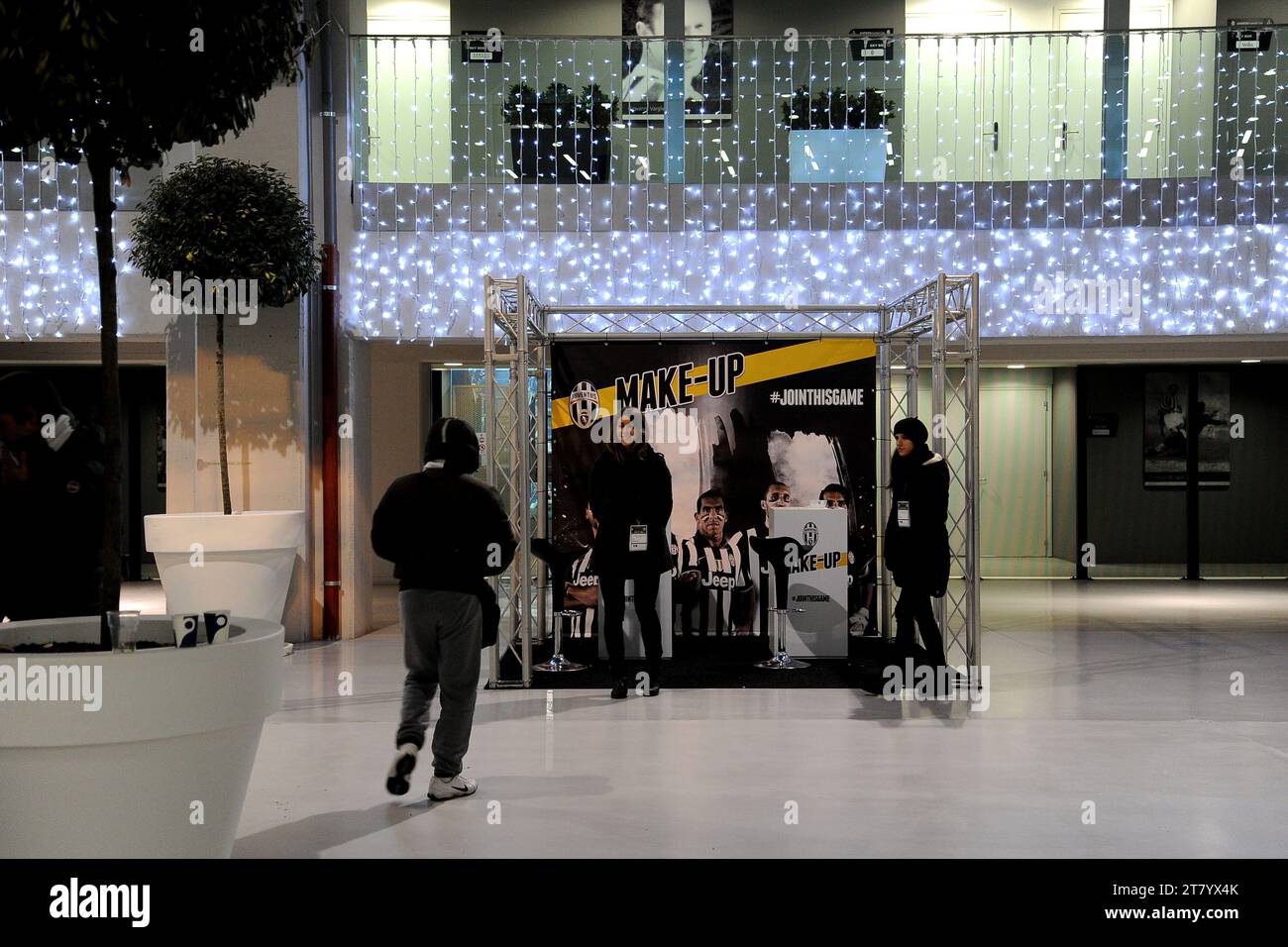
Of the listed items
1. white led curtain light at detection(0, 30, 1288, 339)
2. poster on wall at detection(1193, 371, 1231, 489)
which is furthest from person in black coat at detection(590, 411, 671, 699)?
poster on wall at detection(1193, 371, 1231, 489)

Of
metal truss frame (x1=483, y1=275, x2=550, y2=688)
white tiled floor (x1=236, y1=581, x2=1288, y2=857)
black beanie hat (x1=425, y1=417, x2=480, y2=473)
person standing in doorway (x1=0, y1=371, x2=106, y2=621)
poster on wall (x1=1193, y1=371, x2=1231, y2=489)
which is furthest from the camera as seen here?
poster on wall (x1=1193, y1=371, x2=1231, y2=489)

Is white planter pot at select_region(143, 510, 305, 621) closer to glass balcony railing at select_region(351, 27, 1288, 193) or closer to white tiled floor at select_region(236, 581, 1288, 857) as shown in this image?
white tiled floor at select_region(236, 581, 1288, 857)

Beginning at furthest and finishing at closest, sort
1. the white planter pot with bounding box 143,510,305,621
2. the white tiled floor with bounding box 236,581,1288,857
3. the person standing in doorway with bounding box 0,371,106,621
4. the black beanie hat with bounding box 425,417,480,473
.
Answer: the white planter pot with bounding box 143,510,305,621
the person standing in doorway with bounding box 0,371,106,621
the black beanie hat with bounding box 425,417,480,473
the white tiled floor with bounding box 236,581,1288,857

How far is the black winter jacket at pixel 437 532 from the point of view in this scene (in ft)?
13.6

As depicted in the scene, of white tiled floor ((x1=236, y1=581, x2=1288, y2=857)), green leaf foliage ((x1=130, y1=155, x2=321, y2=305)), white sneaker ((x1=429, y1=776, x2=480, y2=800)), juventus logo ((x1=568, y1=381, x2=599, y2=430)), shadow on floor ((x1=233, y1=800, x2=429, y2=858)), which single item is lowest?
white tiled floor ((x1=236, y1=581, x2=1288, y2=857))

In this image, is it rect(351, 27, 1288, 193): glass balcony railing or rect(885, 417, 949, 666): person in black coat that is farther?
rect(351, 27, 1288, 193): glass balcony railing

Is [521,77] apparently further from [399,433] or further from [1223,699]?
[1223,699]

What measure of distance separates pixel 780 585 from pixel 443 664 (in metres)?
3.51

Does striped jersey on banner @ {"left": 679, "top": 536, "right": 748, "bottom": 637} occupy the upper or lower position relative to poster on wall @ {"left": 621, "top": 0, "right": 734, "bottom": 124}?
lower

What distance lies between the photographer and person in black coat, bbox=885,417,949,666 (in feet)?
21.0

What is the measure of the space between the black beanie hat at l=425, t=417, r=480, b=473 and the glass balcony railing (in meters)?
4.93

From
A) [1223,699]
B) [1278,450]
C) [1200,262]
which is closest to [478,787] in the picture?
[1223,699]

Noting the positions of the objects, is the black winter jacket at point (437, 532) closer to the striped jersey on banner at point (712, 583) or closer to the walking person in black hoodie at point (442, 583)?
the walking person in black hoodie at point (442, 583)

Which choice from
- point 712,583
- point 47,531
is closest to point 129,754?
point 47,531
